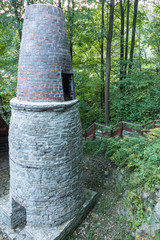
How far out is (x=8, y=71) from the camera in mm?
8086

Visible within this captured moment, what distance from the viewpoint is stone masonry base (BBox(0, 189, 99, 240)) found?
4.40m

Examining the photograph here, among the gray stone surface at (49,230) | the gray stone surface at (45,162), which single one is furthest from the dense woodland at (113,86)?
the gray stone surface at (45,162)

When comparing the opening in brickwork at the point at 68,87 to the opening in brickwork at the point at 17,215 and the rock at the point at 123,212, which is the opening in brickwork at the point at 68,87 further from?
the rock at the point at 123,212

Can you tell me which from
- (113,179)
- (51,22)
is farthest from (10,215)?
(51,22)

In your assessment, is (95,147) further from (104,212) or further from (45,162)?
(45,162)

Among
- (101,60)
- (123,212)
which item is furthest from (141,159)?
(101,60)

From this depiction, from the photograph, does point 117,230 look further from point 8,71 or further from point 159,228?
point 8,71

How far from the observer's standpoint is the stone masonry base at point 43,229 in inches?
173

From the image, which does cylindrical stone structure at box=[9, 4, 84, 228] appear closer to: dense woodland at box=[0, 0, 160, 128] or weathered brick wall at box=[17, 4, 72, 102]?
weathered brick wall at box=[17, 4, 72, 102]

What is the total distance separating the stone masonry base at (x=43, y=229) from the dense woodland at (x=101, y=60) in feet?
17.4

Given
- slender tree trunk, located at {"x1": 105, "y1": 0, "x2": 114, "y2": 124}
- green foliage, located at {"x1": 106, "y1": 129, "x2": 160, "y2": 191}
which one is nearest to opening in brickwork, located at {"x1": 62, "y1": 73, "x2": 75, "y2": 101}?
green foliage, located at {"x1": 106, "y1": 129, "x2": 160, "y2": 191}

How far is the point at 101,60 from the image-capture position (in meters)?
12.0

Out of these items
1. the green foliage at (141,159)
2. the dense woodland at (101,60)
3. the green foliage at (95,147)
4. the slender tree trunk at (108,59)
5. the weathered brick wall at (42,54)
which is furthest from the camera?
the slender tree trunk at (108,59)

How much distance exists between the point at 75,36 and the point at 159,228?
918 centimetres
